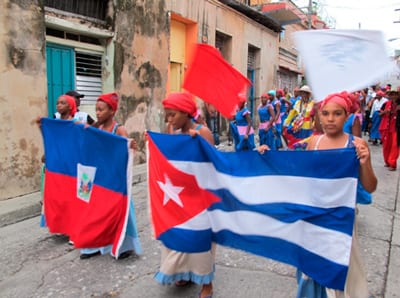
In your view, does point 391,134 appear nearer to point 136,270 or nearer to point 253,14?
point 136,270

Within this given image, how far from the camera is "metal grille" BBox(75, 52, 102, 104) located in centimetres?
796

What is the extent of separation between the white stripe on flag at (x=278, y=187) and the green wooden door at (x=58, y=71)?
5.16 meters

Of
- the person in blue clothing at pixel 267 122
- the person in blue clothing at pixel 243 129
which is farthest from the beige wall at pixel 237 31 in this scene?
the person in blue clothing at pixel 243 129

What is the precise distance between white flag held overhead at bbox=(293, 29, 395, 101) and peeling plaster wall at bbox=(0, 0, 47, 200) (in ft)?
17.0

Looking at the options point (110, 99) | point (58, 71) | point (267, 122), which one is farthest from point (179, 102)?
point (267, 122)

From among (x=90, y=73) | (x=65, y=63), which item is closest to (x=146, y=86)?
(x=90, y=73)

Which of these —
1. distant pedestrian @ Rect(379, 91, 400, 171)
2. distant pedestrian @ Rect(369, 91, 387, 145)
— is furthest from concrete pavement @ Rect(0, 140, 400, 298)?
distant pedestrian @ Rect(369, 91, 387, 145)

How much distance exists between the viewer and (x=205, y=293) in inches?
117

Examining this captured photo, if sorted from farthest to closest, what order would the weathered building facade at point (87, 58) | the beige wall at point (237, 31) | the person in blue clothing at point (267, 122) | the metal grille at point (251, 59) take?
the metal grille at point (251, 59)
the beige wall at point (237, 31)
the person in blue clothing at point (267, 122)
the weathered building facade at point (87, 58)

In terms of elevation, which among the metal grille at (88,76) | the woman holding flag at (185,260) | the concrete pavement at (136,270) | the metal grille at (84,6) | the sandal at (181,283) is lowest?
the concrete pavement at (136,270)

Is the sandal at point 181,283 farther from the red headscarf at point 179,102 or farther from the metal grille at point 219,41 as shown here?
the metal grille at point 219,41

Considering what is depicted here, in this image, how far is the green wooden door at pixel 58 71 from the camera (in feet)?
23.5

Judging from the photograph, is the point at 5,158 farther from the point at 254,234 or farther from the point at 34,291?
the point at 254,234

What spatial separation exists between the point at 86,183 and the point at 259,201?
76.5 inches
